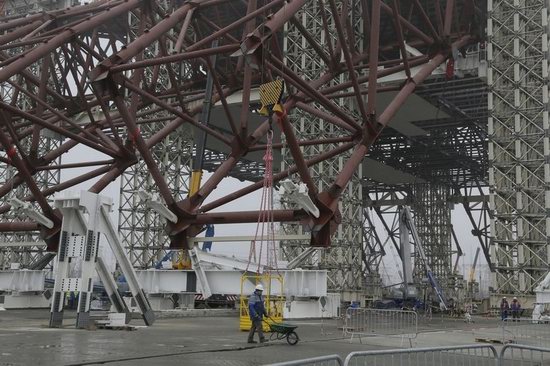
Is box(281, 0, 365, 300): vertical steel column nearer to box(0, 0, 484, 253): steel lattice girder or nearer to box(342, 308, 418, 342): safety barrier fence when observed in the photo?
box(0, 0, 484, 253): steel lattice girder

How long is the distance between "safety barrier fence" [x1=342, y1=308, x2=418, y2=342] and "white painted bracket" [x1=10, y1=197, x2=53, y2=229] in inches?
419

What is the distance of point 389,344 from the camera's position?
59.0 feet

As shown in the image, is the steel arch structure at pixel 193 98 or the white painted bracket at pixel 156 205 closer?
the steel arch structure at pixel 193 98

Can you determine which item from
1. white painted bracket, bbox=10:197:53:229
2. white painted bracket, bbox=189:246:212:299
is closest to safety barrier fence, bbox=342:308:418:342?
white painted bracket, bbox=189:246:212:299

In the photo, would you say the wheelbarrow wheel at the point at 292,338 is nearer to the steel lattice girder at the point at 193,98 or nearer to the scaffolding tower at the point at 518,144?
the steel lattice girder at the point at 193,98

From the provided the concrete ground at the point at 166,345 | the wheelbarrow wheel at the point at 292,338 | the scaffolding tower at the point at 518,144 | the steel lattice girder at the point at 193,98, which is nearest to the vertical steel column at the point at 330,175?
the scaffolding tower at the point at 518,144

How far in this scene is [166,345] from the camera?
15711 mm

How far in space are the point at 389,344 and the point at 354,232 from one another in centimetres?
2114

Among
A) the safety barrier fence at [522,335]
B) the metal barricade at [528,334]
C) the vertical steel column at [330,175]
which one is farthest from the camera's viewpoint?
the vertical steel column at [330,175]

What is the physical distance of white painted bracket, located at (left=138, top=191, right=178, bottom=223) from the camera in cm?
2077

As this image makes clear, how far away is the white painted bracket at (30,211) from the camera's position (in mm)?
20938

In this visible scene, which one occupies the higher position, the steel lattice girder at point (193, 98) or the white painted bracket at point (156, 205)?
the steel lattice girder at point (193, 98)

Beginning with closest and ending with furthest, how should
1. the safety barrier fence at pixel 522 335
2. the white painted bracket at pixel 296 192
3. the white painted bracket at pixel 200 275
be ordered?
the white painted bracket at pixel 296 192, the safety barrier fence at pixel 522 335, the white painted bracket at pixel 200 275

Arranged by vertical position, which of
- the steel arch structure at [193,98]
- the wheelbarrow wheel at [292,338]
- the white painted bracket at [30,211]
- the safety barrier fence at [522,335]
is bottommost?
the wheelbarrow wheel at [292,338]
